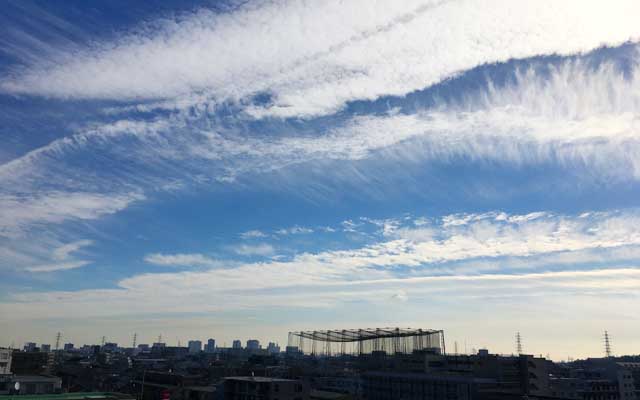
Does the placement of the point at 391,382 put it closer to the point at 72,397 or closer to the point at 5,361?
the point at 72,397

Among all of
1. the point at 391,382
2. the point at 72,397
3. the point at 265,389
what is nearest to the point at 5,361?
the point at 265,389

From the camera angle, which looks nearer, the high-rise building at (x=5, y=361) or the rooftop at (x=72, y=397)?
the rooftop at (x=72, y=397)

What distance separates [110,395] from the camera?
132 ft

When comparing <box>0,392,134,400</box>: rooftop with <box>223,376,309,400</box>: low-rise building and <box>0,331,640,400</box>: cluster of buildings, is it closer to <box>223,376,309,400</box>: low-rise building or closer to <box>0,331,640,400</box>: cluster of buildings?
<box>0,331,640,400</box>: cluster of buildings

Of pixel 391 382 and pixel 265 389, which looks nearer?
pixel 265 389

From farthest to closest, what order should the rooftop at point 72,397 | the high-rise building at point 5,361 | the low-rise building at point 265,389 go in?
the high-rise building at point 5,361
the low-rise building at point 265,389
the rooftop at point 72,397

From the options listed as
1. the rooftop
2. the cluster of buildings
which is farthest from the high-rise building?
the rooftop

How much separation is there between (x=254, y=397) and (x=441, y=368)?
4191cm

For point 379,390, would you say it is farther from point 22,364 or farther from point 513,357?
point 22,364

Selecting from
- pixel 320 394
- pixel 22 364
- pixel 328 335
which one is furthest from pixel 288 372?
pixel 22 364

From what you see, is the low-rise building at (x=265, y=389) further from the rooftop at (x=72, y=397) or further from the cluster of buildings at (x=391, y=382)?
the rooftop at (x=72, y=397)

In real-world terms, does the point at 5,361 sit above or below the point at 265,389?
above

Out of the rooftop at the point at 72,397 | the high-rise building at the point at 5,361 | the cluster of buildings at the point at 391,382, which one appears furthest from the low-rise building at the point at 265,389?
the high-rise building at the point at 5,361

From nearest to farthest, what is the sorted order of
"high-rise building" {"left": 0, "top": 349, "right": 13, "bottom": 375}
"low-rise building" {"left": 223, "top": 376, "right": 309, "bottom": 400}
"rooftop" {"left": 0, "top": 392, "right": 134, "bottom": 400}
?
"rooftop" {"left": 0, "top": 392, "right": 134, "bottom": 400}
"low-rise building" {"left": 223, "top": 376, "right": 309, "bottom": 400}
"high-rise building" {"left": 0, "top": 349, "right": 13, "bottom": 375}
